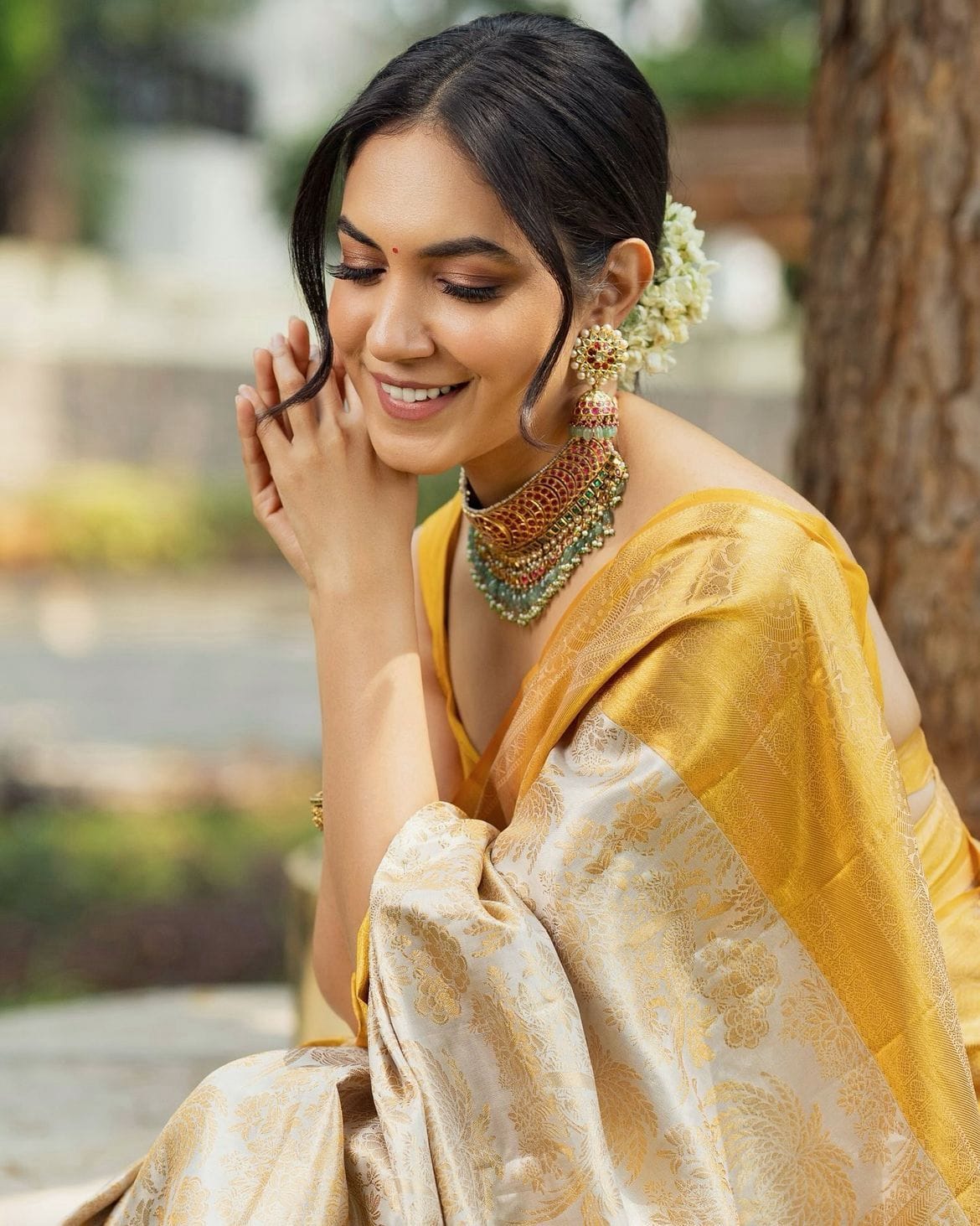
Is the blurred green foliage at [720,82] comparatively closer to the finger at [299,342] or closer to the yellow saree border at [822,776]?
the finger at [299,342]

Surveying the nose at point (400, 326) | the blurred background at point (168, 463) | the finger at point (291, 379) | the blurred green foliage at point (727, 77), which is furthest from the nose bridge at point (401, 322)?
the blurred green foliage at point (727, 77)

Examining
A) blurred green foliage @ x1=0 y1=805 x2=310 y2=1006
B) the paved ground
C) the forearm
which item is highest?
the forearm

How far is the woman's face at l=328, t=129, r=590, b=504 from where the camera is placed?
6.15ft

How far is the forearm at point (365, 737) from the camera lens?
75.8 inches

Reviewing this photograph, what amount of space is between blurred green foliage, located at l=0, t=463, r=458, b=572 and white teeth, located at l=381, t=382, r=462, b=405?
1213 cm

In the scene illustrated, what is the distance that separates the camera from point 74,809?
693cm

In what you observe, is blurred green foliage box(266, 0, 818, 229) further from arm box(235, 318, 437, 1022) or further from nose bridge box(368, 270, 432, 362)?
nose bridge box(368, 270, 432, 362)

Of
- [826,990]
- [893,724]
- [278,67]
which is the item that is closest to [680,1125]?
[826,990]

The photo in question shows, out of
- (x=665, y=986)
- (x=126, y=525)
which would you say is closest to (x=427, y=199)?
(x=665, y=986)

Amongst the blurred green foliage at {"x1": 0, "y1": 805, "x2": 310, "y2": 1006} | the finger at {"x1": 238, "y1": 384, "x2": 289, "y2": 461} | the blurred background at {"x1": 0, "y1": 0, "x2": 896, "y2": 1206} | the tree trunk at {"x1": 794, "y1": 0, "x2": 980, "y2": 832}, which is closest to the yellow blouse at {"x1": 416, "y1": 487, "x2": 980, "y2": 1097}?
the finger at {"x1": 238, "y1": 384, "x2": 289, "y2": 461}

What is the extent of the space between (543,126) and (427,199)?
0.17m

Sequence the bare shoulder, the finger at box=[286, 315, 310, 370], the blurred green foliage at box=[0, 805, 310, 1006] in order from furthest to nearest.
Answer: the blurred green foliage at box=[0, 805, 310, 1006], the finger at box=[286, 315, 310, 370], the bare shoulder

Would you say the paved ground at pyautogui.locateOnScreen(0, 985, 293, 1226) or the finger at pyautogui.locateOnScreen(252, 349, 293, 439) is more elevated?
the finger at pyautogui.locateOnScreen(252, 349, 293, 439)

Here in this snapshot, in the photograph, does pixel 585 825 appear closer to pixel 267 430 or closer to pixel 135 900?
pixel 267 430
